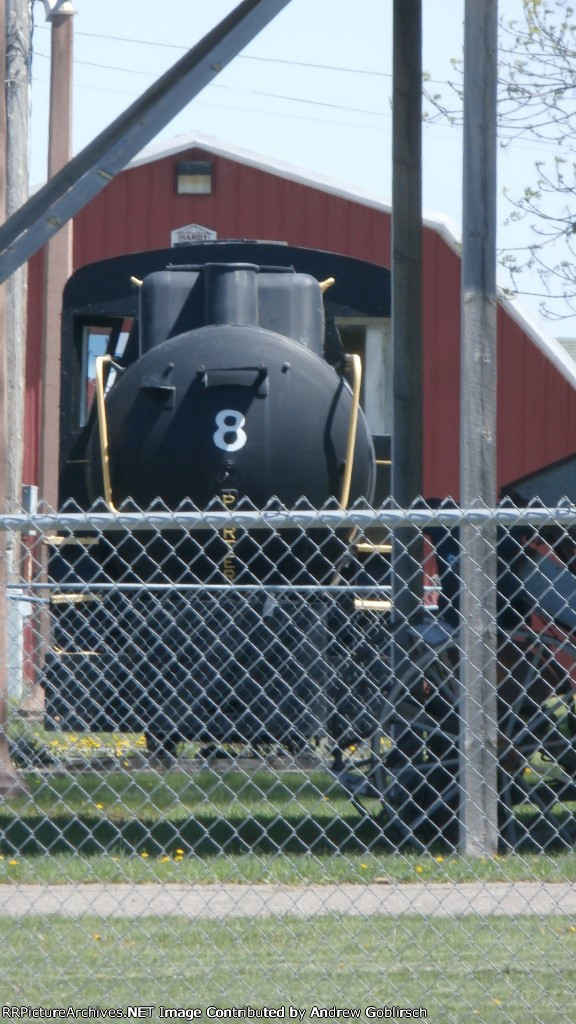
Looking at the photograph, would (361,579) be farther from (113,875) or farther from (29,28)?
(29,28)

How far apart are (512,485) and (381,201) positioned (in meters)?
10.6

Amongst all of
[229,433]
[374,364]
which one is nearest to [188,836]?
[229,433]

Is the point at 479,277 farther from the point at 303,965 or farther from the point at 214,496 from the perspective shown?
the point at 303,965

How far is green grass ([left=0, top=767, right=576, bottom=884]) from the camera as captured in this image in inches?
244

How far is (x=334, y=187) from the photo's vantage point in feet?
57.1

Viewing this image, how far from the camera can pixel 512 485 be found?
7.26 m

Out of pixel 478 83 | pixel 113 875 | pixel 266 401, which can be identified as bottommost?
pixel 113 875

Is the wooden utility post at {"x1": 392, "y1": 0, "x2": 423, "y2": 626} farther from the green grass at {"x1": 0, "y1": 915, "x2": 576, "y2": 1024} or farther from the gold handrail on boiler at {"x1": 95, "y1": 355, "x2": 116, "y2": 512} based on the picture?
the green grass at {"x1": 0, "y1": 915, "x2": 576, "y2": 1024}

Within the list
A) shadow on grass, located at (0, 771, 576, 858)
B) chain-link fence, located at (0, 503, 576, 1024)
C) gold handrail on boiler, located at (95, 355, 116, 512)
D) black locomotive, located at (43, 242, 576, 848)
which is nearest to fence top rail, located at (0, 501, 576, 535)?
chain-link fence, located at (0, 503, 576, 1024)

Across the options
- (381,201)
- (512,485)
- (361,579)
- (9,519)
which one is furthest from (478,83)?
(381,201)

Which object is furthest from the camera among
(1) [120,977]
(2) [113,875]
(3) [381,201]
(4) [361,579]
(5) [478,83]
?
(3) [381,201]

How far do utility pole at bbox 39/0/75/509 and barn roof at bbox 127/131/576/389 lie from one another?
4132 millimetres

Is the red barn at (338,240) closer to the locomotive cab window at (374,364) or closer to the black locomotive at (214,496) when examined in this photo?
the locomotive cab window at (374,364)

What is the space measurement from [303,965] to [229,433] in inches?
135
